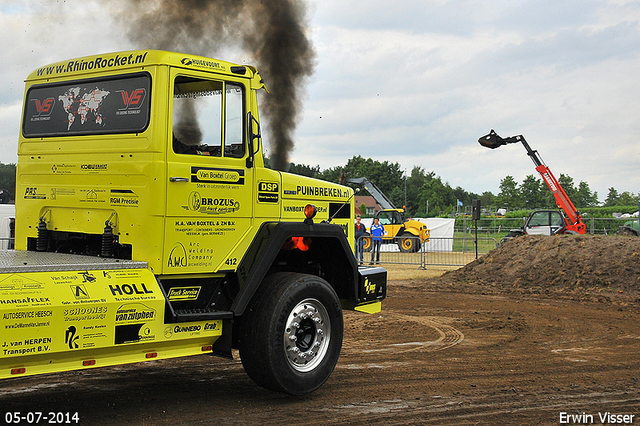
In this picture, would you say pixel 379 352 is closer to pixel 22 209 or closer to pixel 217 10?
pixel 22 209

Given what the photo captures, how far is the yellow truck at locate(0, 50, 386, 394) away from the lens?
5051 mm

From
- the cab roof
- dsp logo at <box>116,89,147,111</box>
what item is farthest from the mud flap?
dsp logo at <box>116,89,147,111</box>

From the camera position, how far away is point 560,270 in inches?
627

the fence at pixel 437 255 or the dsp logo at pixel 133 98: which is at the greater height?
the dsp logo at pixel 133 98

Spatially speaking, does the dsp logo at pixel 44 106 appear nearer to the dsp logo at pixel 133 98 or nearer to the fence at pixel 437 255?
the dsp logo at pixel 133 98

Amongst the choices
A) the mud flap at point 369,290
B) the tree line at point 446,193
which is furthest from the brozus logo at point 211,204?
the tree line at point 446,193

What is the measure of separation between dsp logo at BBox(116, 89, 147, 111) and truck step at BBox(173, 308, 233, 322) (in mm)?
1864

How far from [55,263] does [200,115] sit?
6.56 feet

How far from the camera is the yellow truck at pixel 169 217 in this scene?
5.05 meters

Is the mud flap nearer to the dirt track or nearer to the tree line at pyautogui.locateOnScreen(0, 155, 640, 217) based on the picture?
the dirt track

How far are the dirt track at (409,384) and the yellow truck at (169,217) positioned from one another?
0.51 metres

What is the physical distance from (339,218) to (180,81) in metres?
2.47

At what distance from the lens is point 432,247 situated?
1054 inches

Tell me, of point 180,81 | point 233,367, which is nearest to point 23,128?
point 180,81
